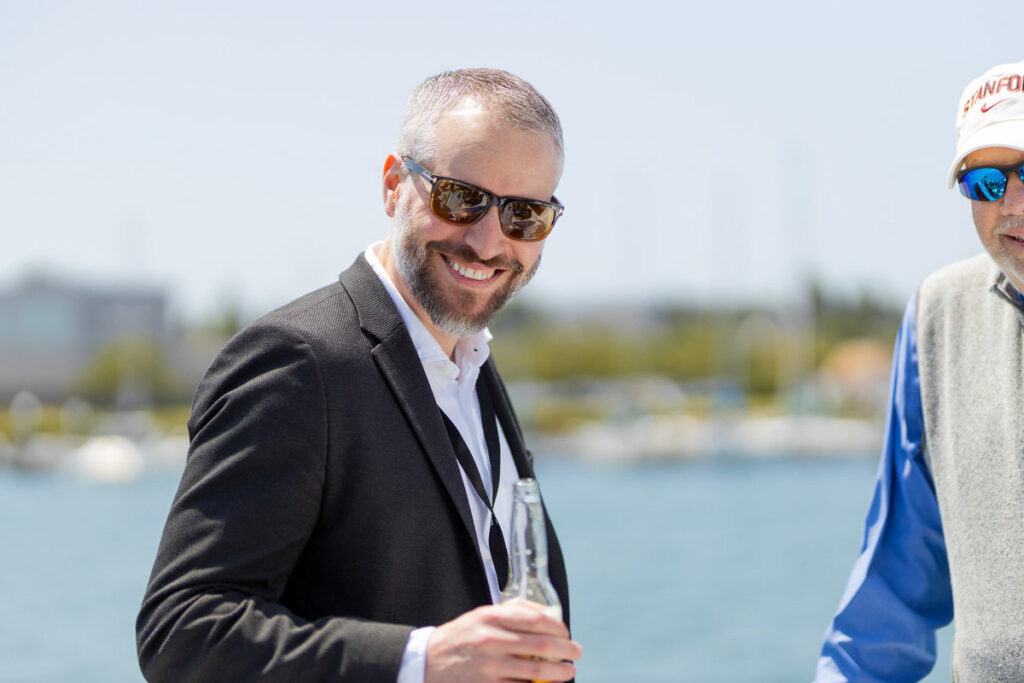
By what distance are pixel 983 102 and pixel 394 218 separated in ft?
3.54

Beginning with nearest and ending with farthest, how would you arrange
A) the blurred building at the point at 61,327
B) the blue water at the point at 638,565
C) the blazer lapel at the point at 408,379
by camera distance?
the blazer lapel at the point at 408,379
the blue water at the point at 638,565
the blurred building at the point at 61,327

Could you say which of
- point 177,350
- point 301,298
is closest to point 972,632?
point 301,298

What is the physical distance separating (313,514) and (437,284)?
45 centimetres

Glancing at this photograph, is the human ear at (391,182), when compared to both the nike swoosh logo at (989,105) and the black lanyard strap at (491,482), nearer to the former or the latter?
the black lanyard strap at (491,482)

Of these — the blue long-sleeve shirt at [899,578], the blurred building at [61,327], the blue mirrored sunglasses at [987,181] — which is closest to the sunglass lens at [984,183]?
the blue mirrored sunglasses at [987,181]

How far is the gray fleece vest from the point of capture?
1.98 metres

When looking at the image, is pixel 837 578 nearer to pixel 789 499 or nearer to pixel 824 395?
pixel 789 499

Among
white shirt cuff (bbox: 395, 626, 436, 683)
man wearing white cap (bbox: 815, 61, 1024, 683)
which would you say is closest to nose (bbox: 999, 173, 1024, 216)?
man wearing white cap (bbox: 815, 61, 1024, 683)

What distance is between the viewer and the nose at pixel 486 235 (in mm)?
1732

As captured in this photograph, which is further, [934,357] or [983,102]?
[934,357]

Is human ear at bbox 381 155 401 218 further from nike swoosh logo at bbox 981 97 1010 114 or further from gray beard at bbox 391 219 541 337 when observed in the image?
nike swoosh logo at bbox 981 97 1010 114

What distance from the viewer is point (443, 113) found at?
1.72 meters

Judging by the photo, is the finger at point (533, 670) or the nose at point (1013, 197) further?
the nose at point (1013, 197)

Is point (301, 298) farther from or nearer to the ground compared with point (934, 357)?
farther from the ground
